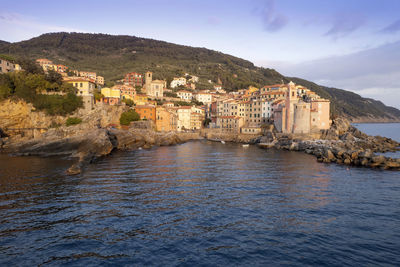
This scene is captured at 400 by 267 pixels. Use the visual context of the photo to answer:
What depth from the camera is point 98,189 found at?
1767cm

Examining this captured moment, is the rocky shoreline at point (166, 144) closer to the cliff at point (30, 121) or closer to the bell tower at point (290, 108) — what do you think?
the cliff at point (30, 121)

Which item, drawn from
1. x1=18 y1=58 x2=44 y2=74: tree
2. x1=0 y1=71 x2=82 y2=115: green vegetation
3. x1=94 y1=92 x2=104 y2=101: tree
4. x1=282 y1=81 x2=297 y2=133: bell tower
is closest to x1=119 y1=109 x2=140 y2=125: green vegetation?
x1=94 y1=92 x2=104 y2=101: tree

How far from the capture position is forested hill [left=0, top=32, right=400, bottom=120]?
398ft

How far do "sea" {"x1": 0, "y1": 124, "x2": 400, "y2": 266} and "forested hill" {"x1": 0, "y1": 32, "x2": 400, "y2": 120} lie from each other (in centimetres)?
9048

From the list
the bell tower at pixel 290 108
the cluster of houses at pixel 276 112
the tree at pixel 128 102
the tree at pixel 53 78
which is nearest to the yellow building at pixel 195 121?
the cluster of houses at pixel 276 112

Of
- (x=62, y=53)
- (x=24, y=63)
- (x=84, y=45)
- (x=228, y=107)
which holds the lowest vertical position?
(x=228, y=107)

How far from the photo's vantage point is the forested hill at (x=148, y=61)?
398 feet

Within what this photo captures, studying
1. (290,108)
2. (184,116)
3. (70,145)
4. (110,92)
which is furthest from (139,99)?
(290,108)

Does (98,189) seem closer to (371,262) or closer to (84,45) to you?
(371,262)

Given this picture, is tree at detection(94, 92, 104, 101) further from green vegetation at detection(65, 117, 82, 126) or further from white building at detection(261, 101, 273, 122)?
white building at detection(261, 101, 273, 122)

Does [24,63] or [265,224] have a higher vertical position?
[24,63]

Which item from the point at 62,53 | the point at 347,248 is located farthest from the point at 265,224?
the point at 62,53

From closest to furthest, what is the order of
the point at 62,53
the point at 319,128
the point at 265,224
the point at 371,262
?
the point at 371,262 → the point at 265,224 → the point at 319,128 → the point at 62,53

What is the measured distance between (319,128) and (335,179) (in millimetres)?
31514
